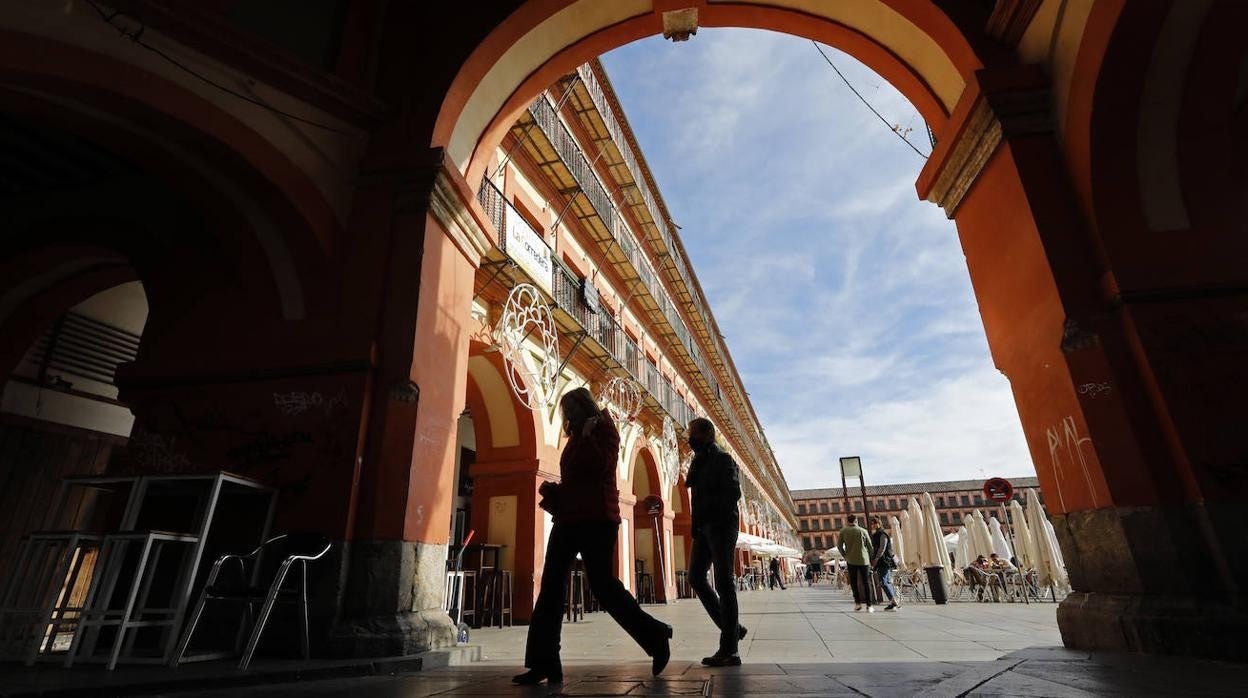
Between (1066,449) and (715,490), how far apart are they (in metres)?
2.31

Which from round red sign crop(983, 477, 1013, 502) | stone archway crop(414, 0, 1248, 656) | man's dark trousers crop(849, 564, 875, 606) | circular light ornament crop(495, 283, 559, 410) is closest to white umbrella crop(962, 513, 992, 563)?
round red sign crop(983, 477, 1013, 502)

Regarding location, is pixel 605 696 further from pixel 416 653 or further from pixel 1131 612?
pixel 1131 612

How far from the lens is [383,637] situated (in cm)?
360

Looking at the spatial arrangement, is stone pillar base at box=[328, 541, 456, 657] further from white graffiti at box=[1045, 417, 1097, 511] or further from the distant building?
the distant building

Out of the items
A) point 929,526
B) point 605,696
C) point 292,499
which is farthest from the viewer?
point 929,526

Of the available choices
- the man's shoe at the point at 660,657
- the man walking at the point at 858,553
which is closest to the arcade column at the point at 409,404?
the man's shoe at the point at 660,657

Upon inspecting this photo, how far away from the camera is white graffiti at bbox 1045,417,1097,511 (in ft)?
12.1

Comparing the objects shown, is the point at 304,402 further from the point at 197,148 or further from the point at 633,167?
the point at 633,167

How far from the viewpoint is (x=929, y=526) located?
1316 centimetres

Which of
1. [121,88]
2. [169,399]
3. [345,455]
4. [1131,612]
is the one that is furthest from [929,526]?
[121,88]

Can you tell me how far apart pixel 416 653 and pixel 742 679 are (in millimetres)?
2120

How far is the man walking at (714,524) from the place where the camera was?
3.54m

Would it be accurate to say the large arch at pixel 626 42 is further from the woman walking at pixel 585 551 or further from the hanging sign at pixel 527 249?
the woman walking at pixel 585 551

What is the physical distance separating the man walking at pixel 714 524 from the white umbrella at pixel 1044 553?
9.01 meters
